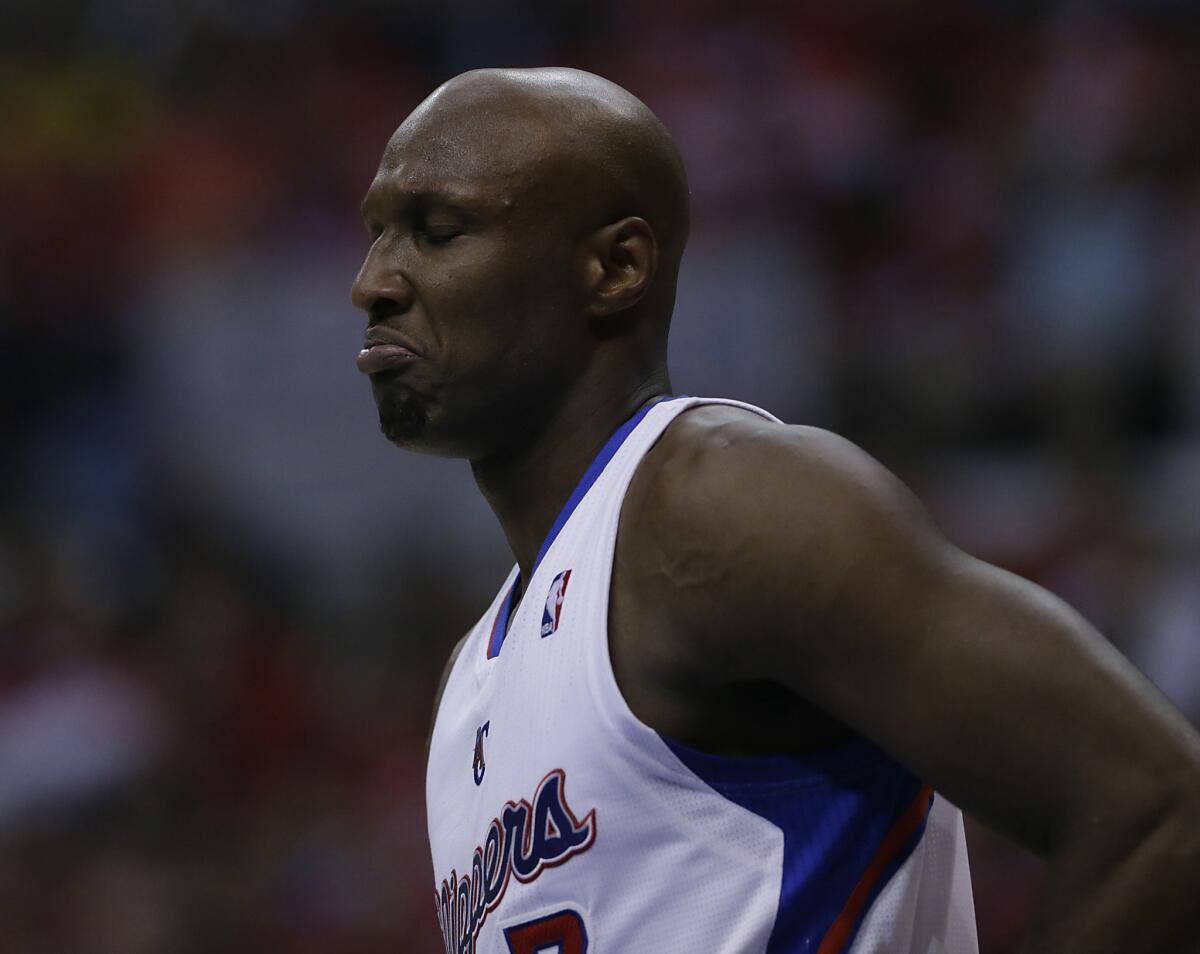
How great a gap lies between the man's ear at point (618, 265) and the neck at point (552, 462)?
14 cm

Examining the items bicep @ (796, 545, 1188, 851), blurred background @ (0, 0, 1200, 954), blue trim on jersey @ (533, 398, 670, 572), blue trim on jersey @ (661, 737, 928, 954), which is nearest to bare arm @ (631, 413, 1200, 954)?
bicep @ (796, 545, 1188, 851)

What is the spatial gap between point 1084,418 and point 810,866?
4.95 meters

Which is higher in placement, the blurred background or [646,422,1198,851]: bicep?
[646,422,1198,851]: bicep

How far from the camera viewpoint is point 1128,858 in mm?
1771

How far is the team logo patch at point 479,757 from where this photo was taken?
7.95 ft

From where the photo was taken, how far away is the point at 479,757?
8.08 ft

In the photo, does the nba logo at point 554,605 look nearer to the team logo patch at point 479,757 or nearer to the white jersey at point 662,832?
the white jersey at point 662,832

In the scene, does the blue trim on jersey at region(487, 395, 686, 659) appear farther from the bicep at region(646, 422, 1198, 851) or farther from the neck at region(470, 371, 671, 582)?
the bicep at region(646, 422, 1198, 851)

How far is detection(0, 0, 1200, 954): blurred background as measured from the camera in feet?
20.6

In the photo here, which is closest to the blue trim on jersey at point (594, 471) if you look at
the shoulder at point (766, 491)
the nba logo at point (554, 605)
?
the nba logo at point (554, 605)

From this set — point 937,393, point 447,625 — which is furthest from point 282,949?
point 937,393

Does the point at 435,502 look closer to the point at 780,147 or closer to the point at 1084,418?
the point at 780,147

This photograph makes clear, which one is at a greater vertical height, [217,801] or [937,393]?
[937,393]

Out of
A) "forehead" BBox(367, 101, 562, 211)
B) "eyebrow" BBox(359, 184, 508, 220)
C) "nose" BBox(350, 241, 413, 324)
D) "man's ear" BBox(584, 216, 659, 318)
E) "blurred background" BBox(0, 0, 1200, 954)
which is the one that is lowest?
"blurred background" BBox(0, 0, 1200, 954)
